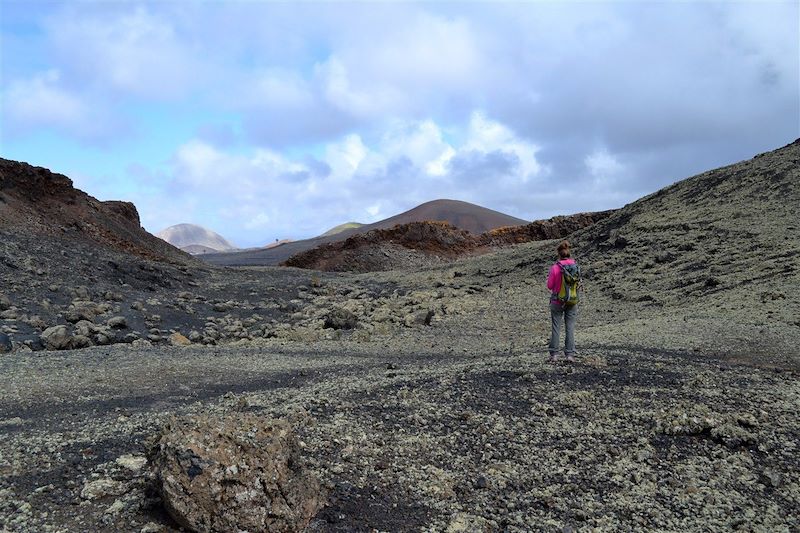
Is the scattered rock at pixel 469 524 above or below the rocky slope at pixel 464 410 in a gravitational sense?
below

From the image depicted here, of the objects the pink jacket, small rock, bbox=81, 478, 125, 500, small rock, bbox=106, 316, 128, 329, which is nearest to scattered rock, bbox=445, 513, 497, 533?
small rock, bbox=81, 478, 125, 500

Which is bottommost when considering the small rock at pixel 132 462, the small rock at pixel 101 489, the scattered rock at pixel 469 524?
the scattered rock at pixel 469 524

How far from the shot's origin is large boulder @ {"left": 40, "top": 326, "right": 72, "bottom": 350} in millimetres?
9703

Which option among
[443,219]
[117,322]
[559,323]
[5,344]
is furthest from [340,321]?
[443,219]

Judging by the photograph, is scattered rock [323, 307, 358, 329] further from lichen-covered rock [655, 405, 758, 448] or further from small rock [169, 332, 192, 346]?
lichen-covered rock [655, 405, 758, 448]

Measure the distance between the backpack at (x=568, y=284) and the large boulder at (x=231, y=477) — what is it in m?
4.47

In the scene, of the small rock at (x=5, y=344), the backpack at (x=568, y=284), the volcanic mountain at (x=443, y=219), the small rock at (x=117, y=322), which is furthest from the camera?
the volcanic mountain at (x=443, y=219)

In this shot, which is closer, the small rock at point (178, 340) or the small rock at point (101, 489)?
the small rock at point (101, 489)

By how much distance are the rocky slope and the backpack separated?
79cm

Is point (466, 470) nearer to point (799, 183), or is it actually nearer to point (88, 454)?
point (88, 454)

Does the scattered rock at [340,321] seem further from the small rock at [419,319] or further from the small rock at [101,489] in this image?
the small rock at [101,489]

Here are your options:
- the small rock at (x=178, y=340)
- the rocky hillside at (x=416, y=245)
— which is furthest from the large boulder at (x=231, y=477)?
the rocky hillside at (x=416, y=245)

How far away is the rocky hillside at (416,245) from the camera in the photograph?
3250cm

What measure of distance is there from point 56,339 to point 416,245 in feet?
86.2
